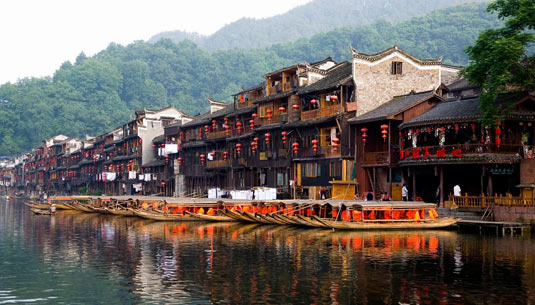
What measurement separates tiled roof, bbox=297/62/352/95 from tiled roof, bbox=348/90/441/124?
13.9 feet

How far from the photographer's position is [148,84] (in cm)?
18888

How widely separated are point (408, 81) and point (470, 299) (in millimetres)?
39900

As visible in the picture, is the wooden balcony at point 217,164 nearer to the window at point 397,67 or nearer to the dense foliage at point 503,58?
the window at point 397,67

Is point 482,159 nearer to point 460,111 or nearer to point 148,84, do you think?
point 460,111

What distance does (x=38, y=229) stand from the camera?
45.6m

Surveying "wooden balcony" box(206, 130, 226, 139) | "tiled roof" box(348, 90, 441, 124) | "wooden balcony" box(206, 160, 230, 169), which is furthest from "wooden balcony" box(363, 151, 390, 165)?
"wooden balcony" box(206, 130, 226, 139)

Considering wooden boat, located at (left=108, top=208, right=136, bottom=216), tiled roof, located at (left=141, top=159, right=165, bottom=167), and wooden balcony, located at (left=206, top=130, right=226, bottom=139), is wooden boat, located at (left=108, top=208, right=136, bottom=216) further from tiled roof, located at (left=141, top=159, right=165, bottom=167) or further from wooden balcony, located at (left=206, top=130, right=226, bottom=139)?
tiled roof, located at (left=141, top=159, right=165, bottom=167)

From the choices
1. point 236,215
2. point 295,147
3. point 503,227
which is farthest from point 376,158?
point 503,227

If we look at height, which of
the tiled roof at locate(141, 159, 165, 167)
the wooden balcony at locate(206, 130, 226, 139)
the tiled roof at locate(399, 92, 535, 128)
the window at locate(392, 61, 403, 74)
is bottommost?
the tiled roof at locate(141, 159, 165, 167)

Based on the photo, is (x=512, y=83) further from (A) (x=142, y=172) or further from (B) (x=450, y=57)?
(B) (x=450, y=57)

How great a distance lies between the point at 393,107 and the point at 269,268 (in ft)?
95.1

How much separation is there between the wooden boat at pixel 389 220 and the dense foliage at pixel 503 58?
7369 millimetres

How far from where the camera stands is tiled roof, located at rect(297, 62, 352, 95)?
178 ft

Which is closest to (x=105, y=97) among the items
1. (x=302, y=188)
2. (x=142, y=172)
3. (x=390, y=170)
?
(x=142, y=172)
